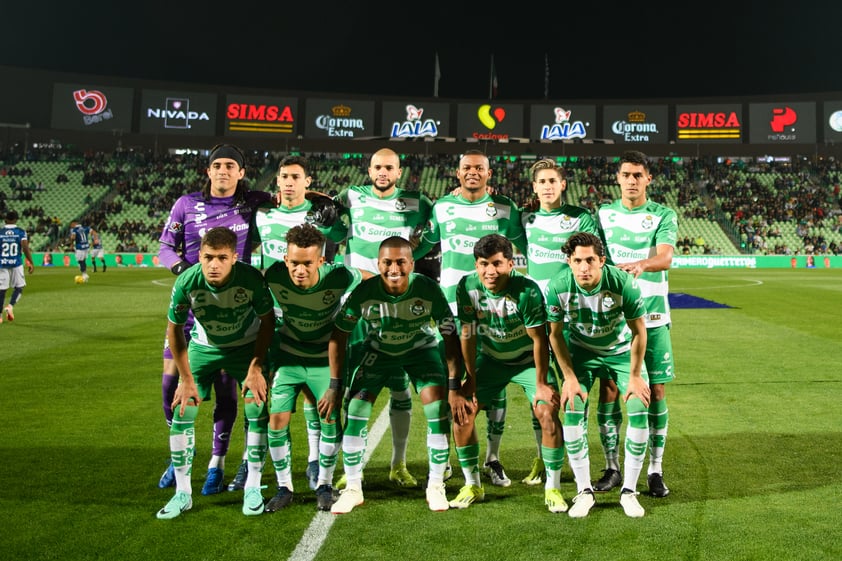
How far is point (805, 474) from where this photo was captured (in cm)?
538

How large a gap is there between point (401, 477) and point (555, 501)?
1.28 metres

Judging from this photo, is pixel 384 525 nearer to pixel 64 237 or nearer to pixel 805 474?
pixel 805 474

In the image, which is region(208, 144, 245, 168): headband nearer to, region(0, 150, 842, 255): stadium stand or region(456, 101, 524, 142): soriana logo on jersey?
region(0, 150, 842, 255): stadium stand

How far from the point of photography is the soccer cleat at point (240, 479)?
5219 mm

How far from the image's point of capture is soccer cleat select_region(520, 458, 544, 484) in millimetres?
5391

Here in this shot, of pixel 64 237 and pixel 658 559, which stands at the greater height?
pixel 64 237

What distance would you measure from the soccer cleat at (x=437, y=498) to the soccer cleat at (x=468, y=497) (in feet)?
0.24

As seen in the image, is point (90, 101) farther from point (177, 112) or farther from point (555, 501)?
point (555, 501)

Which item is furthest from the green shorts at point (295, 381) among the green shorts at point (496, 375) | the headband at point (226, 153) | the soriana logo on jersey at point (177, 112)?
the soriana logo on jersey at point (177, 112)

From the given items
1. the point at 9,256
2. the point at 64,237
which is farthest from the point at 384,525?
the point at 64,237

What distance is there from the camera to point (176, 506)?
15.2 ft

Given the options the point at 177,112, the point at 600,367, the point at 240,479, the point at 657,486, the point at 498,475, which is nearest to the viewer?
the point at 657,486

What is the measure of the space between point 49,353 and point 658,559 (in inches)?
412

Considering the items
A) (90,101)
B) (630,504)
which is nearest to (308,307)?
(630,504)
